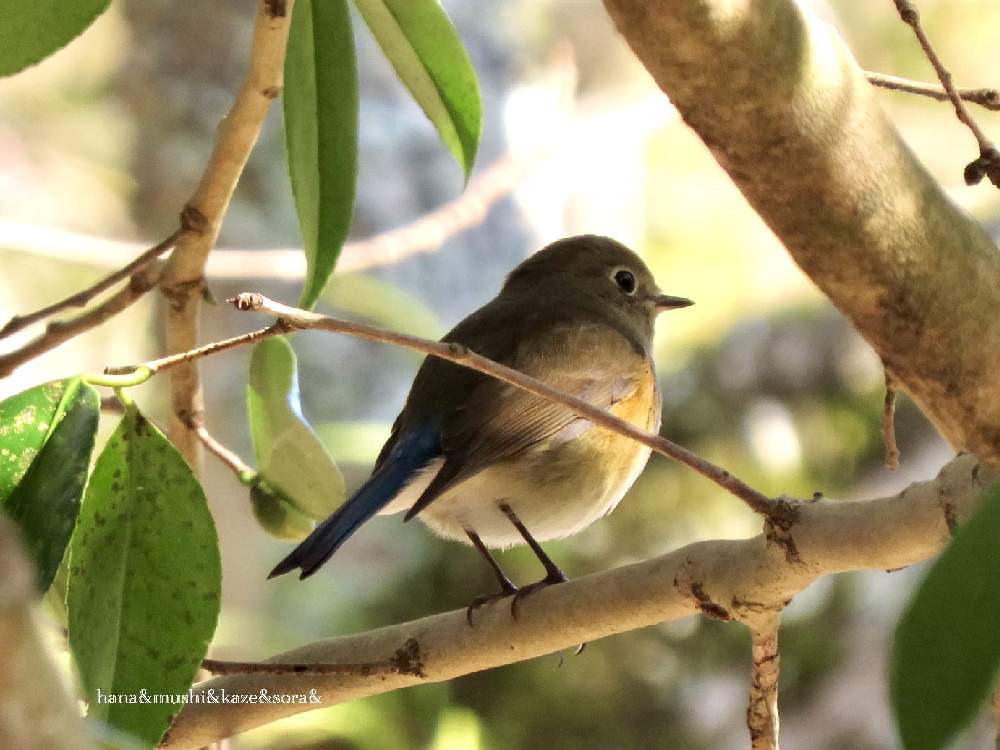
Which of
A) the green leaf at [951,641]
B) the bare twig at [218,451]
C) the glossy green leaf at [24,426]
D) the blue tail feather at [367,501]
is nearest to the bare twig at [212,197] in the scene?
the bare twig at [218,451]

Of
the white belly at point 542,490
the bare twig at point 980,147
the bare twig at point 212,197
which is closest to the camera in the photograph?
the bare twig at point 980,147

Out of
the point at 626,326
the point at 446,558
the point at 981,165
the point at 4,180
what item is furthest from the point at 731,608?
the point at 4,180

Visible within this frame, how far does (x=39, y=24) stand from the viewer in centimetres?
112

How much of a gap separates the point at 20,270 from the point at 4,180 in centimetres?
66

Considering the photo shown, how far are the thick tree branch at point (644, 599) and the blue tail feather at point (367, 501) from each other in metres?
0.11

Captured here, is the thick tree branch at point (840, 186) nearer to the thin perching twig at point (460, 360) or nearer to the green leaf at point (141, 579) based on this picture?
the thin perching twig at point (460, 360)

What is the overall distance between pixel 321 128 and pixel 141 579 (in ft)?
1.92

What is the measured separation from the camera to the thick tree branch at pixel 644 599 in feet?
3.19

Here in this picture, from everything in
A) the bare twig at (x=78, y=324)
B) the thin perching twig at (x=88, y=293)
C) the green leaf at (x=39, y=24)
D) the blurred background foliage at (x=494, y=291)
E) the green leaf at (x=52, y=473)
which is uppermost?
the green leaf at (x=39, y=24)

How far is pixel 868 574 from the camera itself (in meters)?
3.97

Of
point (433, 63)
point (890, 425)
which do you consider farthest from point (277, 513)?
point (890, 425)

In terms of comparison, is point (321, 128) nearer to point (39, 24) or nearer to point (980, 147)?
point (39, 24)

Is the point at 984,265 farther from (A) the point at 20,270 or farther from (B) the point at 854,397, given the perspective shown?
(A) the point at 20,270

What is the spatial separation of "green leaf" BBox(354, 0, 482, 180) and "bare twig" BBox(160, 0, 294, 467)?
0.46ft
